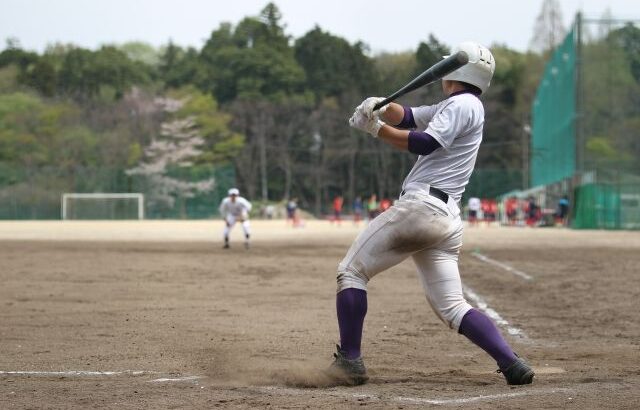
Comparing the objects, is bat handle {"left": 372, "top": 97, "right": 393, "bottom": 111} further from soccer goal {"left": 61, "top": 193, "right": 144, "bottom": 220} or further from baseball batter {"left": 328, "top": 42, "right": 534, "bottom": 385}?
soccer goal {"left": 61, "top": 193, "right": 144, "bottom": 220}

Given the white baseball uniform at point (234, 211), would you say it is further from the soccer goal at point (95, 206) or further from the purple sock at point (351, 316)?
the soccer goal at point (95, 206)

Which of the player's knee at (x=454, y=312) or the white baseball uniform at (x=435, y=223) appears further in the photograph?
the player's knee at (x=454, y=312)

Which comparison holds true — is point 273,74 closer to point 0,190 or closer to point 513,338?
point 0,190

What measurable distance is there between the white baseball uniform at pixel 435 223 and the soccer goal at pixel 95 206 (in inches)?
2399

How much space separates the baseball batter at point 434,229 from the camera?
5.85m

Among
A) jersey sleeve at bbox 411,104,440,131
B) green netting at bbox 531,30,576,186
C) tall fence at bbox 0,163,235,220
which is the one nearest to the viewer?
jersey sleeve at bbox 411,104,440,131

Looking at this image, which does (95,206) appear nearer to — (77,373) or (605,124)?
(605,124)

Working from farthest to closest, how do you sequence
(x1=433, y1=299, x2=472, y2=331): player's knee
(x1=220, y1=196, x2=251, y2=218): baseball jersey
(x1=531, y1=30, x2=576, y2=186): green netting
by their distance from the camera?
1. (x1=531, y1=30, x2=576, y2=186): green netting
2. (x1=220, y1=196, x2=251, y2=218): baseball jersey
3. (x1=433, y1=299, x2=472, y2=331): player's knee

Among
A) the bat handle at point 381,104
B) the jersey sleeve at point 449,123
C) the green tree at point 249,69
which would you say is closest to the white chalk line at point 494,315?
the jersey sleeve at point 449,123

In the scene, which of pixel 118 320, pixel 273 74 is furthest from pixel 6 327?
pixel 273 74

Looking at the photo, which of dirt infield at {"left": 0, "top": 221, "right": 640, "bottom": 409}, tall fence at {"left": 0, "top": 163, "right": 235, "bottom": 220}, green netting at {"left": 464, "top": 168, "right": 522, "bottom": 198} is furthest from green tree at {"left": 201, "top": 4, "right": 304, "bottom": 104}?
dirt infield at {"left": 0, "top": 221, "right": 640, "bottom": 409}

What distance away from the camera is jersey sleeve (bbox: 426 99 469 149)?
577 cm

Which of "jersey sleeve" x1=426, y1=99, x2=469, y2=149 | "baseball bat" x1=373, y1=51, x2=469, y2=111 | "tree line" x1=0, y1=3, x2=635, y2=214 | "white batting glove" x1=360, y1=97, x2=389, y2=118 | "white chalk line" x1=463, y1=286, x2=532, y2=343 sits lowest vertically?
"white chalk line" x1=463, y1=286, x2=532, y2=343

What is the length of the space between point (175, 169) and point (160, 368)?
67.2m
